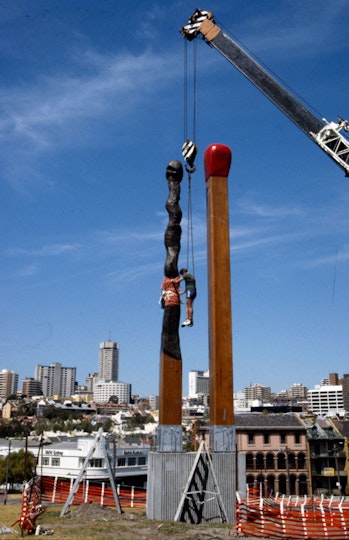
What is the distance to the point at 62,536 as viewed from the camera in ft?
64.4

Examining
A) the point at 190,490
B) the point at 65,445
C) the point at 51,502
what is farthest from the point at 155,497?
the point at 65,445

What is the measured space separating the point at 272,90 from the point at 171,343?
18972mm

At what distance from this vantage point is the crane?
114ft

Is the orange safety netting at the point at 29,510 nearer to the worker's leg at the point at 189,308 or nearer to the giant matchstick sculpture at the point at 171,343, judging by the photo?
the giant matchstick sculpture at the point at 171,343

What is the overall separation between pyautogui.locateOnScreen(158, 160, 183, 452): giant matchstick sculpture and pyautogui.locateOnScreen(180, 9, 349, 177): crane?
1136cm

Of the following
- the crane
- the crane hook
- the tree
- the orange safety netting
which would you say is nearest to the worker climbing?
the crane hook

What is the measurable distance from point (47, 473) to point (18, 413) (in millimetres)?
126723

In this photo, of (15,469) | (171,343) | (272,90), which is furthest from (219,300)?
(15,469)

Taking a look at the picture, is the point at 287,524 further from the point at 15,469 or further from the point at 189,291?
the point at 15,469

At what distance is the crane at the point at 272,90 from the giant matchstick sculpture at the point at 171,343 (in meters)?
11.4

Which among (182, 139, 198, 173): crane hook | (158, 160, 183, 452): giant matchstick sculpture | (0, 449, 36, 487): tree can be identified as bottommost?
(0, 449, 36, 487): tree

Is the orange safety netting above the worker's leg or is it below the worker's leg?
below

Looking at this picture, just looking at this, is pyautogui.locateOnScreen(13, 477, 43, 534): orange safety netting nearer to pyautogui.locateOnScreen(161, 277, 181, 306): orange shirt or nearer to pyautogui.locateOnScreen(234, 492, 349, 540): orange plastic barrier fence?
pyautogui.locateOnScreen(234, 492, 349, 540): orange plastic barrier fence

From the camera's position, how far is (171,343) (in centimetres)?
2558
